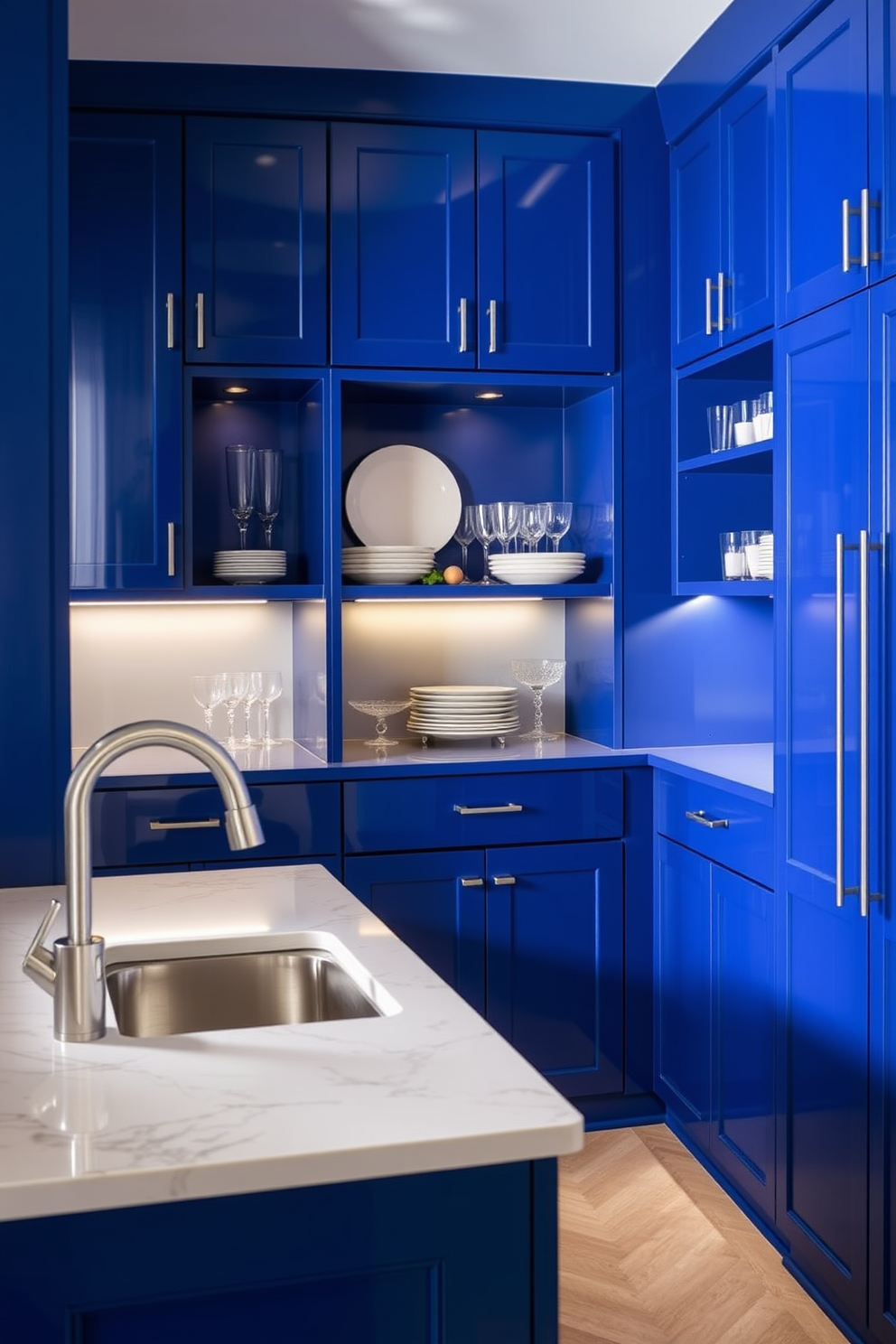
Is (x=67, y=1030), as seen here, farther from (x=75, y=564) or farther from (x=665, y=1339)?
(x=75, y=564)

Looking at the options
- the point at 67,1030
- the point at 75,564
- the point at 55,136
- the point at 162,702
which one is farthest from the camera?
the point at 162,702

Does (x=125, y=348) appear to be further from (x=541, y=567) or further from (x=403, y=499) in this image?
(x=541, y=567)

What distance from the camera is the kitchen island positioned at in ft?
3.37

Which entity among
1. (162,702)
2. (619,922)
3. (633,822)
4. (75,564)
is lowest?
(619,922)

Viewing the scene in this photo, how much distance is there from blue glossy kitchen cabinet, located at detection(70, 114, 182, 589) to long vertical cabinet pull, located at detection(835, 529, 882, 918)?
5.60 feet

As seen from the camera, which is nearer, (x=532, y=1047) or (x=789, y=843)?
(x=789, y=843)

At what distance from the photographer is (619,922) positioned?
3393 mm

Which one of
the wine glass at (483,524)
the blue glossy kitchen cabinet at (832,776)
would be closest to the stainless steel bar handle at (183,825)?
the wine glass at (483,524)

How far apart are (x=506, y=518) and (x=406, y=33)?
1.25 m

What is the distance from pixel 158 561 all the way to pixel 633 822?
140 cm

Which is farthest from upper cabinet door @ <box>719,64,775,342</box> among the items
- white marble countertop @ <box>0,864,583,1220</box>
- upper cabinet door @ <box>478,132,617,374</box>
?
white marble countertop @ <box>0,864,583,1220</box>

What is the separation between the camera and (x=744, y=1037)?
9.41 feet

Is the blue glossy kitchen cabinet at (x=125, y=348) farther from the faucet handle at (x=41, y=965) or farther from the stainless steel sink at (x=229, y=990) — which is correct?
the faucet handle at (x=41, y=965)

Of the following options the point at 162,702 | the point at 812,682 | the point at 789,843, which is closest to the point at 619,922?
the point at 789,843
